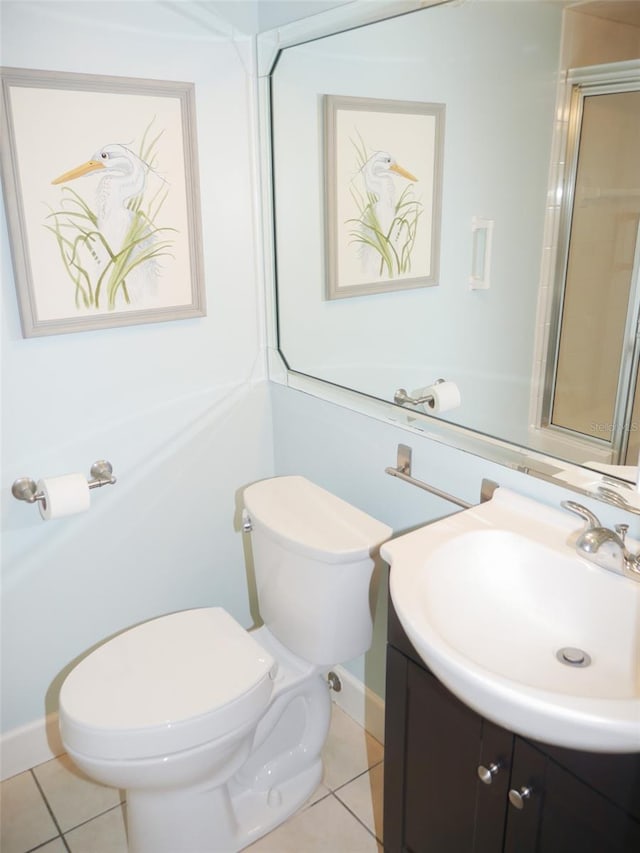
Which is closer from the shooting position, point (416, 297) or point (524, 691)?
point (524, 691)

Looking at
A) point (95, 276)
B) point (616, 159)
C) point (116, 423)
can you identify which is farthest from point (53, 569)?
point (616, 159)

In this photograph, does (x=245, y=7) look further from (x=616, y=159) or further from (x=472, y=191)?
(x=616, y=159)

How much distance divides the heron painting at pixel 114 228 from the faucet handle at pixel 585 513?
48.3 inches

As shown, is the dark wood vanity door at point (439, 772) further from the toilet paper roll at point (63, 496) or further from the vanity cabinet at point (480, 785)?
the toilet paper roll at point (63, 496)

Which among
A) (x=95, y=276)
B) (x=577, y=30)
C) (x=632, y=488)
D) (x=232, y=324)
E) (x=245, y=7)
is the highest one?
(x=245, y=7)

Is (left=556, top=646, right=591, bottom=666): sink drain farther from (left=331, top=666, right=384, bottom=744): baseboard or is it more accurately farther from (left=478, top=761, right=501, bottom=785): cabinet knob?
(left=331, top=666, right=384, bottom=744): baseboard

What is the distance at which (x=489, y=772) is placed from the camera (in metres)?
1.17

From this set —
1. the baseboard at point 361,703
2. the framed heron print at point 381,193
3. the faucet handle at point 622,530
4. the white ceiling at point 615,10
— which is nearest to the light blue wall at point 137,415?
the framed heron print at point 381,193

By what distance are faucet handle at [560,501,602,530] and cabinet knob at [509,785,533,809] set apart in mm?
448

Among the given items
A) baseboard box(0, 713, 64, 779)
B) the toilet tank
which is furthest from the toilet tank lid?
baseboard box(0, 713, 64, 779)

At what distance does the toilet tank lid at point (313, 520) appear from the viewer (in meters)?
1.63

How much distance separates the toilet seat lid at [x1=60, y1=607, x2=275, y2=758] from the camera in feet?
4.91

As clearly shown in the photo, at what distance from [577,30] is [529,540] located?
1.08 metres

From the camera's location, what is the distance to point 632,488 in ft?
4.12
